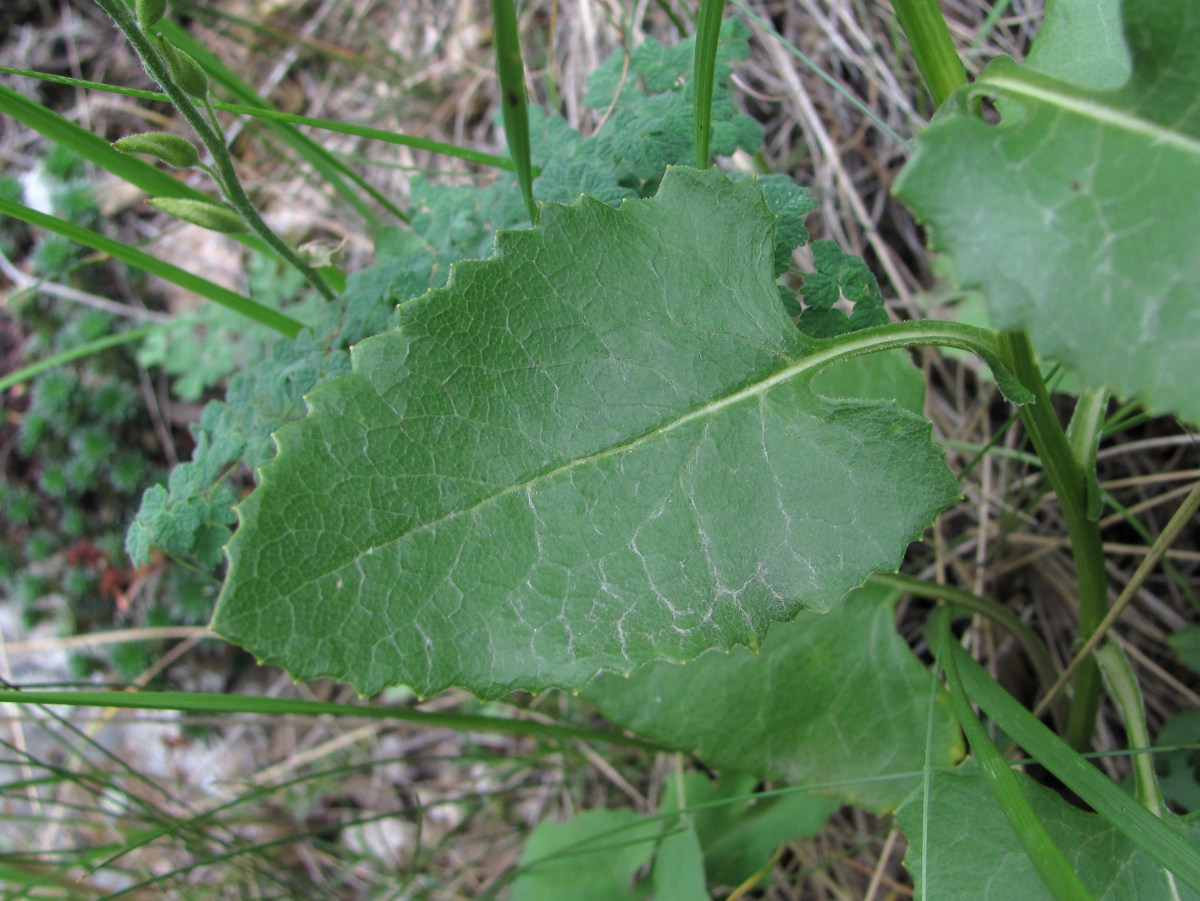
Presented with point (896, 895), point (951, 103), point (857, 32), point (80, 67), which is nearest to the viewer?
point (951, 103)

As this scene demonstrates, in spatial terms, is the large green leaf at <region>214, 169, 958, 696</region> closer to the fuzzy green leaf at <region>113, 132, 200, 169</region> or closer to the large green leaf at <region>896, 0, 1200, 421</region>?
the large green leaf at <region>896, 0, 1200, 421</region>

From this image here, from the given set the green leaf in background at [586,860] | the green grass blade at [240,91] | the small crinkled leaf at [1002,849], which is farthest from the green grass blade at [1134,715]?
the green grass blade at [240,91]

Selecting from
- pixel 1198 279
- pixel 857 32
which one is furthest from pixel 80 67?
pixel 1198 279

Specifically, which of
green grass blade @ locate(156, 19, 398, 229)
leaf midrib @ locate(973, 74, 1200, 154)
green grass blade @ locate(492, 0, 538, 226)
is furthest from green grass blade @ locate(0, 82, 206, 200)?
leaf midrib @ locate(973, 74, 1200, 154)

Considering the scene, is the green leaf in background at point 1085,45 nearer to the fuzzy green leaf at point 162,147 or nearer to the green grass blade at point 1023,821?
the green grass blade at point 1023,821

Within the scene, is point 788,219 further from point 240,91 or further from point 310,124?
point 240,91

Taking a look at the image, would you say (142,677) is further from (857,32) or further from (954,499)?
(857,32)
